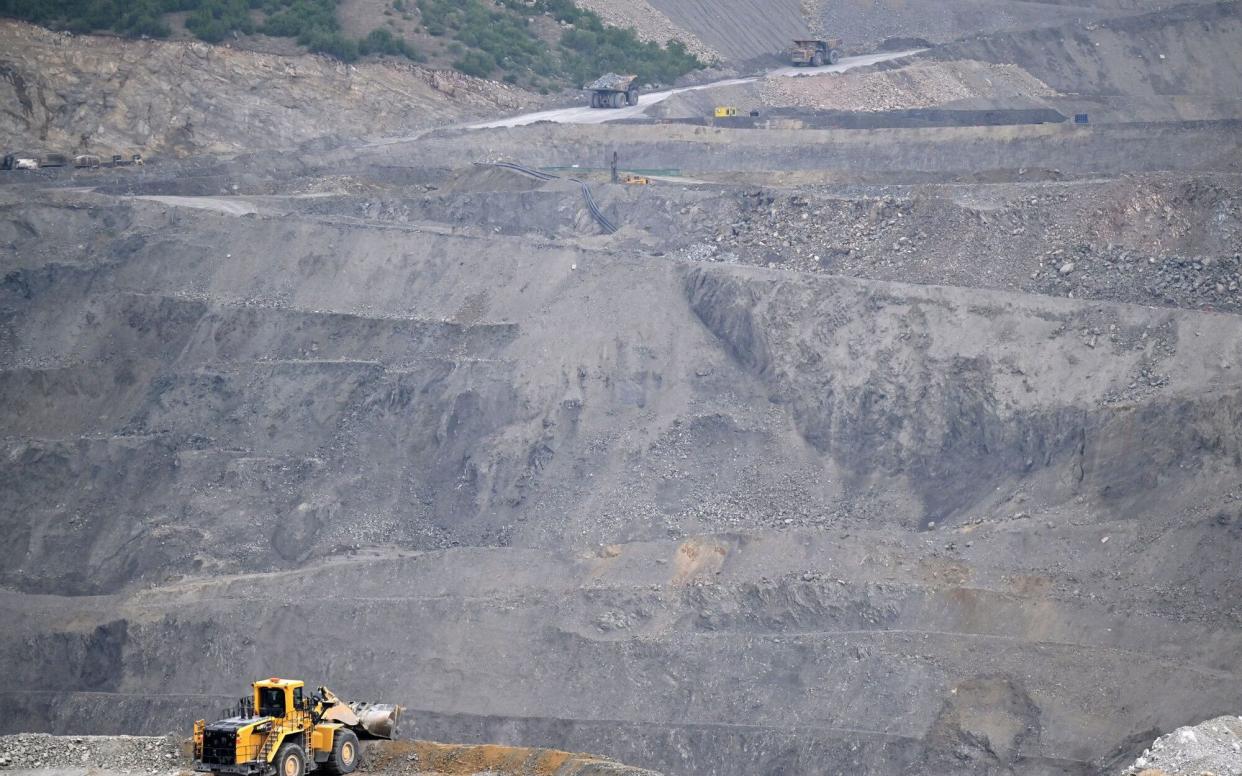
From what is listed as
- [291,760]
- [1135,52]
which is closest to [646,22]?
[1135,52]

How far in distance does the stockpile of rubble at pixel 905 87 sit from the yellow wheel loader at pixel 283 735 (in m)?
36.9

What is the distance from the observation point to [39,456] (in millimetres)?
35781

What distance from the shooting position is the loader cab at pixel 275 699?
70.4 ft

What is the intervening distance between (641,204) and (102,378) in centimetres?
1314

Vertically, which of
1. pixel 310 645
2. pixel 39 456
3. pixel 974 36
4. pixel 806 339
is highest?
pixel 974 36

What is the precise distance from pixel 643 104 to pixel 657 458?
81.0 feet

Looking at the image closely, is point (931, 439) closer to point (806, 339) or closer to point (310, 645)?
point (806, 339)

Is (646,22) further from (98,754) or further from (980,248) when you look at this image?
(98,754)

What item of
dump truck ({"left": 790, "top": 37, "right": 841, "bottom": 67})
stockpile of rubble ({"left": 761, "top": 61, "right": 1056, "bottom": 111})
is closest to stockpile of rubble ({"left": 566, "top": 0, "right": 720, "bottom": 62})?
dump truck ({"left": 790, "top": 37, "right": 841, "bottom": 67})

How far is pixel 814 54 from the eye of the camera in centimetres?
6344

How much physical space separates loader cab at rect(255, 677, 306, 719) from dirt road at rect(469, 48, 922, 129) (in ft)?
103

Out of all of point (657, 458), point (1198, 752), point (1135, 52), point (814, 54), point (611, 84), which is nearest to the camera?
point (1198, 752)

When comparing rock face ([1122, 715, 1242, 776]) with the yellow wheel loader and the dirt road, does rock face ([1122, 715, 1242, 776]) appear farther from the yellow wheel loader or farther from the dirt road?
the dirt road

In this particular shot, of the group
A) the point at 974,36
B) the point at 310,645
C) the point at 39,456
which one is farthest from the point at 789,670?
the point at 974,36
